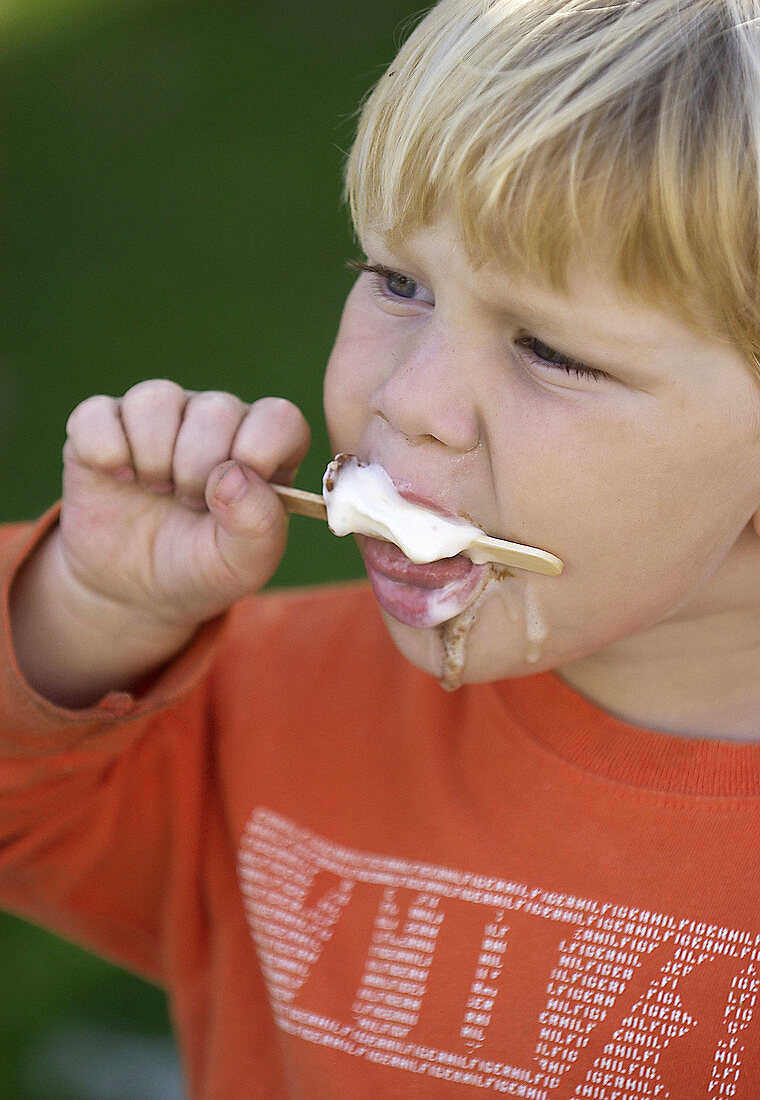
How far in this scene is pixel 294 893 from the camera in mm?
1000

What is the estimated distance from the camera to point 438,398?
30.8 inches

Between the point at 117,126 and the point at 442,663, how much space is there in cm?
276

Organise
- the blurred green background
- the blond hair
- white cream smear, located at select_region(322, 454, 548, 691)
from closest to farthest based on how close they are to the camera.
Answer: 1. the blond hair
2. white cream smear, located at select_region(322, 454, 548, 691)
3. the blurred green background

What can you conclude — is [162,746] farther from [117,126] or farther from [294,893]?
[117,126]

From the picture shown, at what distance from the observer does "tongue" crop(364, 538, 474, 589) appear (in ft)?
2.80

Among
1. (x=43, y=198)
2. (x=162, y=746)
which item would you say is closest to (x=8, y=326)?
(x=43, y=198)

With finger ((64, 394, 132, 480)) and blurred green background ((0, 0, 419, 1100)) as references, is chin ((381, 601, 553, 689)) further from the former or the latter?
blurred green background ((0, 0, 419, 1100))

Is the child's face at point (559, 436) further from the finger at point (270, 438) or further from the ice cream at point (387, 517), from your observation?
the finger at point (270, 438)

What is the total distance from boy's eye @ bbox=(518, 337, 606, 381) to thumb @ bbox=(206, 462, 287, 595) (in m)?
0.26

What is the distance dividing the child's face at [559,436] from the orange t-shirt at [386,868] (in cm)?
15

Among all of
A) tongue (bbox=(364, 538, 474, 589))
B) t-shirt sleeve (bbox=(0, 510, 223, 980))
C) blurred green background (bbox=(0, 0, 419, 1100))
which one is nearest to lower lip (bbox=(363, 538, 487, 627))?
tongue (bbox=(364, 538, 474, 589))

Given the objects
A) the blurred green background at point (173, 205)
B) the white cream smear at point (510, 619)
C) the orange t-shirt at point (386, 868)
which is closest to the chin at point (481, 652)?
the white cream smear at point (510, 619)

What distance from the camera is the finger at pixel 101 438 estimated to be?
97cm

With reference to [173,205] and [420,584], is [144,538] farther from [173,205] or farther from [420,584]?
[173,205]
